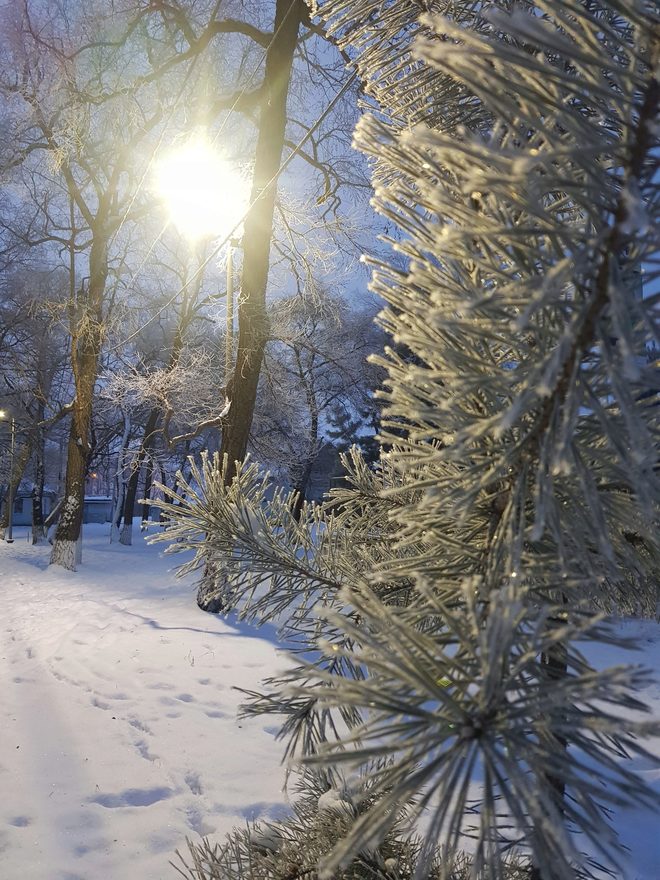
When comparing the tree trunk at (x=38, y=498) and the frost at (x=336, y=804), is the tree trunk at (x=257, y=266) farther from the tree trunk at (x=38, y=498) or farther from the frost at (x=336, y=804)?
the tree trunk at (x=38, y=498)

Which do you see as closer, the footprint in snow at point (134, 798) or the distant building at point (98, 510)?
the footprint in snow at point (134, 798)

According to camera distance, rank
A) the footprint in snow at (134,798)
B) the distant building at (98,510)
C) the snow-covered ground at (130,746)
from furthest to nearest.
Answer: the distant building at (98,510) < the footprint in snow at (134,798) < the snow-covered ground at (130,746)

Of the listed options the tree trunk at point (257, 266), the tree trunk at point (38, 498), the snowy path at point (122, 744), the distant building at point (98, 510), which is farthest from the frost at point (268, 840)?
the distant building at point (98, 510)

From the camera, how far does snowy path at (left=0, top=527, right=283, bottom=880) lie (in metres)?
2.44

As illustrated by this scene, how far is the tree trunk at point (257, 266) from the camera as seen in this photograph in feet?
21.1

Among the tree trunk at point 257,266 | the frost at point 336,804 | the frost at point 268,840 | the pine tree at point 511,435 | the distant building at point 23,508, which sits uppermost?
the tree trunk at point 257,266

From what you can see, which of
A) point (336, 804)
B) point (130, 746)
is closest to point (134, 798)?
point (130, 746)

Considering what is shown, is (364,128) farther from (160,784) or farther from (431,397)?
(160,784)

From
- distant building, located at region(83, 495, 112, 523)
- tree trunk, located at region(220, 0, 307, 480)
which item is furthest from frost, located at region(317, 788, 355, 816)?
distant building, located at region(83, 495, 112, 523)

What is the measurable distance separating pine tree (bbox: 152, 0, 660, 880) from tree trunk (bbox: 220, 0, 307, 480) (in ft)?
18.9

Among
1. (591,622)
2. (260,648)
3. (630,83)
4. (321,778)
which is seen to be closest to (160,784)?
(321,778)

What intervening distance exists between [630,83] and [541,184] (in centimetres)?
12

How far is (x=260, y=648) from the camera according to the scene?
18.7 ft

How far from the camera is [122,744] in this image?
346 centimetres
